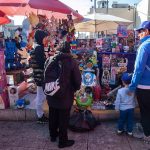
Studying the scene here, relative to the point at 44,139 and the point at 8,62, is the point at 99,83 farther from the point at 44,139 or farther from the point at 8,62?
the point at 8,62

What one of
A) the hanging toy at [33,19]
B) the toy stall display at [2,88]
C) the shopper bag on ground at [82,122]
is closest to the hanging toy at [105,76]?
the shopper bag on ground at [82,122]

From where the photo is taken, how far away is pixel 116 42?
20.3ft

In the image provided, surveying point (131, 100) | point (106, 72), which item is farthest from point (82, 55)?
point (131, 100)

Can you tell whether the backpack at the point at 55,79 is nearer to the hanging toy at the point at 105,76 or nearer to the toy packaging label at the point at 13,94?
the toy packaging label at the point at 13,94

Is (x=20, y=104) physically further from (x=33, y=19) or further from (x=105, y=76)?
(x=33, y=19)

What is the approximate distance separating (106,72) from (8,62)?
4085mm

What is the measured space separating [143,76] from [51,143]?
188 centimetres

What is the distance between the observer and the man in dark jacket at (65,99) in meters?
4.04

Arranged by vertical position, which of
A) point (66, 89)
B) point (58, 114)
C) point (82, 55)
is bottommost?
point (58, 114)

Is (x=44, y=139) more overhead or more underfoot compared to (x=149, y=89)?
more underfoot

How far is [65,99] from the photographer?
4113mm

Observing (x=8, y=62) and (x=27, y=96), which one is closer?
(x=27, y=96)

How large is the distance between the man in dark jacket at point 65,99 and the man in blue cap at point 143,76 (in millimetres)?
871

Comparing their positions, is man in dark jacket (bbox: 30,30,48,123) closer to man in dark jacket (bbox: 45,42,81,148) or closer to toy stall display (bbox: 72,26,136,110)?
man in dark jacket (bbox: 45,42,81,148)
